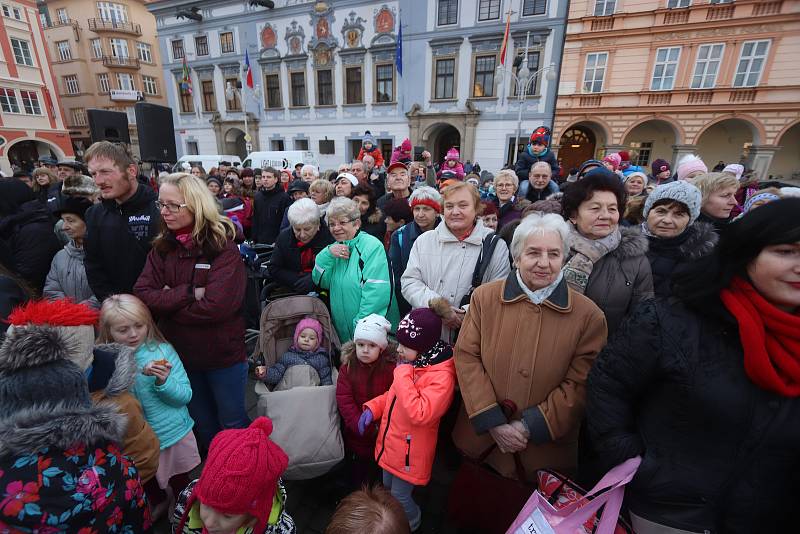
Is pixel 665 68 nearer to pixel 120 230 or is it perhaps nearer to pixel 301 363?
pixel 301 363

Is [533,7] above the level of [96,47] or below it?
below

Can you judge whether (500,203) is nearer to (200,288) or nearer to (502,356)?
(502,356)

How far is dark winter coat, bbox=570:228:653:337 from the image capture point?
197 centimetres

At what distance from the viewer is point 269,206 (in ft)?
17.4

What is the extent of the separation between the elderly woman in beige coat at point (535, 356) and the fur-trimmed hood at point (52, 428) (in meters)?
1.50

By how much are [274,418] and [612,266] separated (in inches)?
89.0

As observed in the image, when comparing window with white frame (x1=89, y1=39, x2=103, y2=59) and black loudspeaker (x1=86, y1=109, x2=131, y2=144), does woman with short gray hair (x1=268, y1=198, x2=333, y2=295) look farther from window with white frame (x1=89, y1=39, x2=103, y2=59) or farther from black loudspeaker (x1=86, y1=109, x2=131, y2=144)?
window with white frame (x1=89, y1=39, x2=103, y2=59)

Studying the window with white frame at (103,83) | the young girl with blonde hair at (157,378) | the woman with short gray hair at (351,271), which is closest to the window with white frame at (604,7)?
the woman with short gray hair at (351,271)

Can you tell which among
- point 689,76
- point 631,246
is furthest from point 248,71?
point 631,246

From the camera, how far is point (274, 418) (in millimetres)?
2121

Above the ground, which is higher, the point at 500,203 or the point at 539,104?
the point at 539,104

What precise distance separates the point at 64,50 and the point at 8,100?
13495 millimetres

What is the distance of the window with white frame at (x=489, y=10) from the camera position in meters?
16.4

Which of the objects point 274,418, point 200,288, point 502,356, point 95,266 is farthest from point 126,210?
point 502,356
